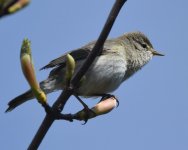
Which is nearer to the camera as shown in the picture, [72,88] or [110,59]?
[72,88]

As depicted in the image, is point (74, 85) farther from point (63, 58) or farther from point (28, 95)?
point (63, 58)

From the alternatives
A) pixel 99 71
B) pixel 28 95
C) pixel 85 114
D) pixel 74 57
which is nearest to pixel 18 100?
pixel 28 95

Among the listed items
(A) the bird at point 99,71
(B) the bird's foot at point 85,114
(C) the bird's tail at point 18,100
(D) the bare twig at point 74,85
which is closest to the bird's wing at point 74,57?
(A) the bird at point 99,71

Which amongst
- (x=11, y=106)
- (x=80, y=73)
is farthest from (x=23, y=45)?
(x=11, y=106)

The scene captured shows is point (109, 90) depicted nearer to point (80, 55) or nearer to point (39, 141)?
point (80, 55)

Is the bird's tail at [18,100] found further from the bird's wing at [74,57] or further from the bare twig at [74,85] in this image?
the bare twig at [74,85]

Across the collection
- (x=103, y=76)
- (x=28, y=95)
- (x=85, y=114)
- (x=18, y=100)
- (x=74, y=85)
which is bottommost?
(x=103, y=76)

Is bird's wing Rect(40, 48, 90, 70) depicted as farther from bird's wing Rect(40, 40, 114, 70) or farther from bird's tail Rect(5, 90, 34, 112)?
bird's tail Rect(5, 90, 34, 112)

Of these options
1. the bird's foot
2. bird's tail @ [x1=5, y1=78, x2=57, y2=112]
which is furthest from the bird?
the bird's foot

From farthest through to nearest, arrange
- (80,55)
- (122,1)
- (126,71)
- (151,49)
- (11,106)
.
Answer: (151,49), (126,71), (80,55), (11,106), (122,1)
